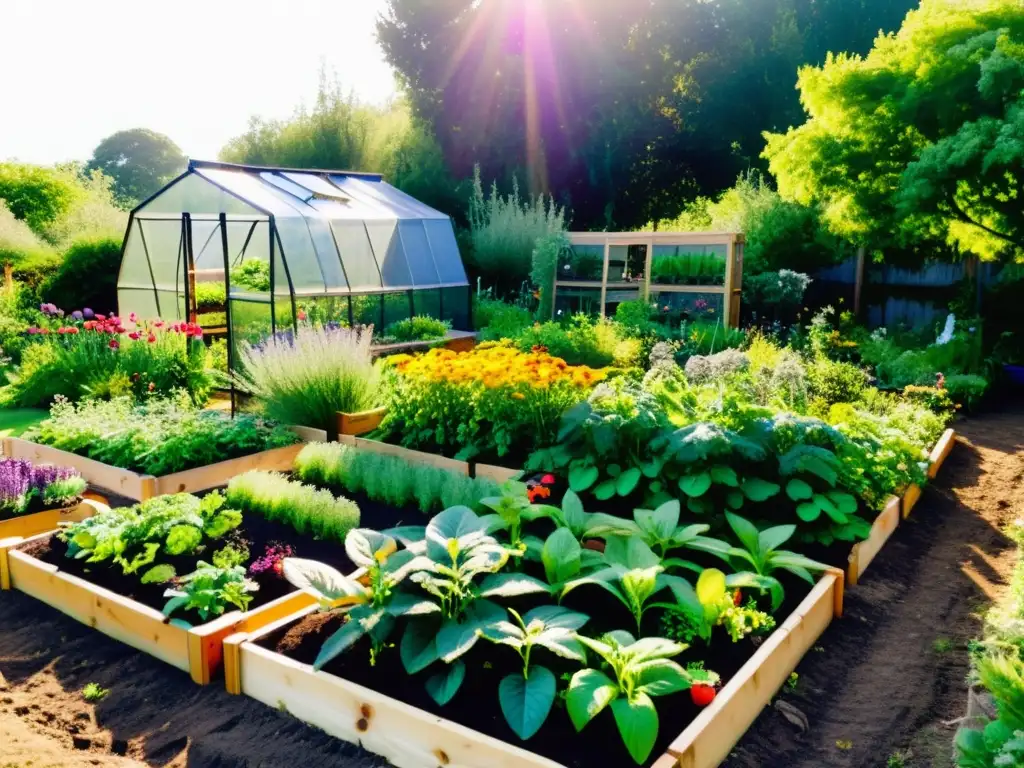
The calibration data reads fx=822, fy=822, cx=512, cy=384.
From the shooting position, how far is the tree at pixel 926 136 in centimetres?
787

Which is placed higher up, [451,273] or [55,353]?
[451,273]

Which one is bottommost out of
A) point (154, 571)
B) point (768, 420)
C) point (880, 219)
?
point (154, 571)

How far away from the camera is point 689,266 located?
10.3m

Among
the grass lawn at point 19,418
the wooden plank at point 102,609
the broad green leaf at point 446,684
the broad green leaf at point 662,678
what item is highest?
the broad green leaf at point 662,678

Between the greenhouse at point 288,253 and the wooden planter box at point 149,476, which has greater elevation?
the greenhouse at point 288,253

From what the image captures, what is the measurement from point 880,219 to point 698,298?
2273 mm

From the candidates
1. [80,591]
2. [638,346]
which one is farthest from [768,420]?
[638,346]

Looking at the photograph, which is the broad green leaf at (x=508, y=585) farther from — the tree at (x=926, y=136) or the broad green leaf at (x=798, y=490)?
the tree at (x=926, y=136)

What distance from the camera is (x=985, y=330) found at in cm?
997

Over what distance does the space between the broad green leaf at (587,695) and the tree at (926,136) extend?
711cm

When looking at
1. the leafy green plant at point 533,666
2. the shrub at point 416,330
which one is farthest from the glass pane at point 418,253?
the leafy green plant at point 533,666

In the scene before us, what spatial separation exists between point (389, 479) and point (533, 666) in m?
2.17

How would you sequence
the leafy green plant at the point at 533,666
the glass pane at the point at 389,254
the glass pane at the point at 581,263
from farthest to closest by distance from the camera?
the glass pane at the point at 581,263, the glass pane at the point at 389,254, the leafy green plant at the point at 533,666

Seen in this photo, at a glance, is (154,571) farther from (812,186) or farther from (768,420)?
(812,186)
